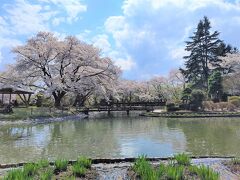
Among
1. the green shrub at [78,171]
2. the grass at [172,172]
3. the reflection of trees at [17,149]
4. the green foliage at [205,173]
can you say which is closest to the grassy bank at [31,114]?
the reflection of trees at [17,149]

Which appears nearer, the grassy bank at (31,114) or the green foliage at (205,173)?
the green foliage at (205,173)

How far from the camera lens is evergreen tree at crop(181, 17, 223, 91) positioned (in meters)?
44.4

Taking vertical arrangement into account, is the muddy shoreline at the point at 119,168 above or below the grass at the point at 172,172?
below

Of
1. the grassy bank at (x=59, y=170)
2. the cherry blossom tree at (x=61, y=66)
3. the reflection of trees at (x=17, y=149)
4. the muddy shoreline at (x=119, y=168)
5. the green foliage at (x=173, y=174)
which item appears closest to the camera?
the green foliage at (x=173, y=174)

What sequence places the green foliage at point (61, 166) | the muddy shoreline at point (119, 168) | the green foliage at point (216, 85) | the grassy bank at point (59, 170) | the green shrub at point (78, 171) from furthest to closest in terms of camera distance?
the green foliage at point (216, 85) < the muddy shoreline at point (119, 168) < the green foliage at point (61, 166) < the green shrub at point (78, 171) < the grassy bank at point (59, 170)

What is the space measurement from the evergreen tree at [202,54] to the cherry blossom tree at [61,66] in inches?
550

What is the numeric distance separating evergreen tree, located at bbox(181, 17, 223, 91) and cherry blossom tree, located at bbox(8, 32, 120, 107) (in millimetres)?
13978

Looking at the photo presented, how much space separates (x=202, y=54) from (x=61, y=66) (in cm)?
2012

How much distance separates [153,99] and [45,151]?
4579cm

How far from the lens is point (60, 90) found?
32.1m

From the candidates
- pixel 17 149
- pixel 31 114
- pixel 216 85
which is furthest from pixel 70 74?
pixel 17 149

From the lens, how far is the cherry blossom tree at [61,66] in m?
31.6

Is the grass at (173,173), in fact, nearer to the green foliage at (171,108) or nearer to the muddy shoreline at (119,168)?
the muddy shoreline at (119,168)

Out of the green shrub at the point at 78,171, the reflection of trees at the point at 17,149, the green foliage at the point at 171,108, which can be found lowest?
the reflection of trees at the point at 17,149
